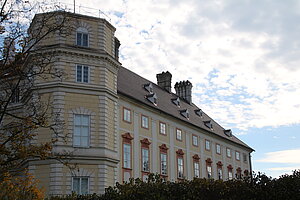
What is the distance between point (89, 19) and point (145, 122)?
11019mm

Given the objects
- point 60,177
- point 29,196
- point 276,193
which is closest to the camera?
point 29,196

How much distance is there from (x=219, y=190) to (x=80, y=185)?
12.1m

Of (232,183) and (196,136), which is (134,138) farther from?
(232,183)

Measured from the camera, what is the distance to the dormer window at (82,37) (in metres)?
33.4

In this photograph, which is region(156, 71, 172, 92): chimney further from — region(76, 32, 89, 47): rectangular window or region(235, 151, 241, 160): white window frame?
region(76, 32, 89, 47): rectangular window

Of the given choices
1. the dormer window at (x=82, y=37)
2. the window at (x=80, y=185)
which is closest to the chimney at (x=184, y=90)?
the dormer window at (x=82, y=37)

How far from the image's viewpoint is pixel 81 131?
104 ft

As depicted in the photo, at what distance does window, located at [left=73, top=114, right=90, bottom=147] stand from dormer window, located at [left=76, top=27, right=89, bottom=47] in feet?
17.6

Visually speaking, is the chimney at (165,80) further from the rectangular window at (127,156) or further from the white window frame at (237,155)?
the rectangular window at (127,156)

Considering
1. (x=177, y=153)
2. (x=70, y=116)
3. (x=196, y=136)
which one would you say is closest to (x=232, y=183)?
(x=70, y=116)

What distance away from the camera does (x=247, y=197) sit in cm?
2094

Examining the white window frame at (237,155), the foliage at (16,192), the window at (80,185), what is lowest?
the foliage at (16,192)

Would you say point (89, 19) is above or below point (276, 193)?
above

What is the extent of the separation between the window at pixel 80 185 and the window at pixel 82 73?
6.87 meters
